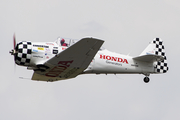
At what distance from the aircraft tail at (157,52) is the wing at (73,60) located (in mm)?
4094

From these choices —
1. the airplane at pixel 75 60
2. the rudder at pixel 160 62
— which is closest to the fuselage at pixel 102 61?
the airplane at pixel 75 60

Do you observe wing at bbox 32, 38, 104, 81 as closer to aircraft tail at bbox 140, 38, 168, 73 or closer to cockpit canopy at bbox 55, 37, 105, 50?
cockpit canopy at bbox 55, 37, 105, 50

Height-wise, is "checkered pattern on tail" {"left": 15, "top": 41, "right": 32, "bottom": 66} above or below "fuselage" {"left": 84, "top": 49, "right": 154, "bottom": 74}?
above

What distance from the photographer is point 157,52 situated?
2047cm

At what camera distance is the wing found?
15.3 m

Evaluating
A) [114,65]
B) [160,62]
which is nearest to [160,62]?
[160,62]

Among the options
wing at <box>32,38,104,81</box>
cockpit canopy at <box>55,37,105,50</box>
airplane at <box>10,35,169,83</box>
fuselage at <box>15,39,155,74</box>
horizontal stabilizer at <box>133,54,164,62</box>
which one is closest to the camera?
wing at <box>32,38,104,81</box>

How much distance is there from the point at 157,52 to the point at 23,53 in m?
7.25

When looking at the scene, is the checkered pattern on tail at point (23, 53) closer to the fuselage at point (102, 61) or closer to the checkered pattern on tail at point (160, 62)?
the fuselage at point (102, 61)

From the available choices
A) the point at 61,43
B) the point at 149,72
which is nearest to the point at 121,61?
the point at 149,72

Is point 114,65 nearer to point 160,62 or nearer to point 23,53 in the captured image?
point 160,62

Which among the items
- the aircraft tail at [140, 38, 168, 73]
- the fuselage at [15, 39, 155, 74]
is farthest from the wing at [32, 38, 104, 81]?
the aircraft tail at [140, 38, 168, 73]

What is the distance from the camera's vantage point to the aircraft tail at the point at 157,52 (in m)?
19.6

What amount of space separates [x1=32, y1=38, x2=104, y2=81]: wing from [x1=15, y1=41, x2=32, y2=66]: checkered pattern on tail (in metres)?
0.83
